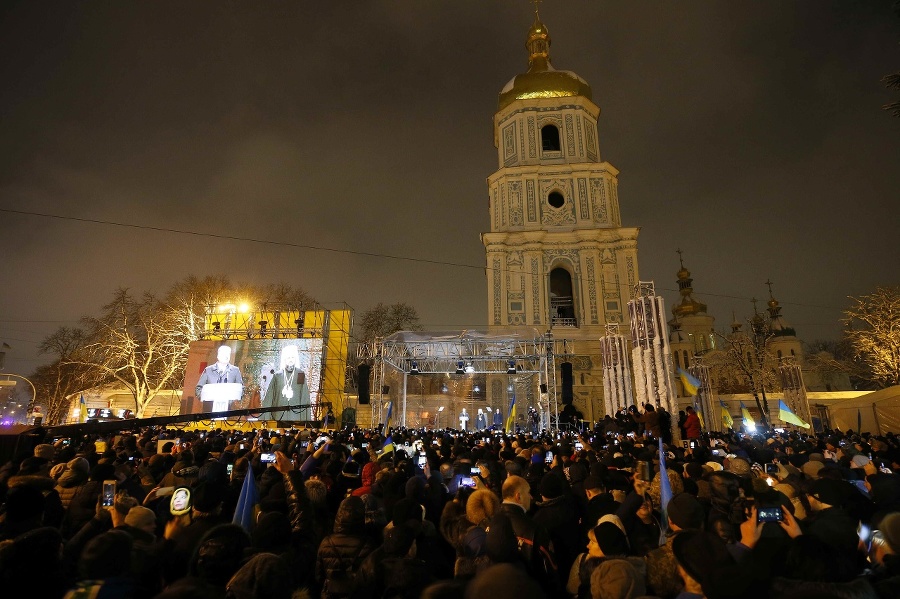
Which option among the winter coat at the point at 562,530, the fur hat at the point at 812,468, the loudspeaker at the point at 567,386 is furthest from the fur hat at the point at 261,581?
the loudspeaker at the point at 567,386

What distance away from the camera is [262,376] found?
30.7 meters

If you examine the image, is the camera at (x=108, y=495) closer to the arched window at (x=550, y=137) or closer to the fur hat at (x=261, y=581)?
the fur hat at (x=261, y=581)

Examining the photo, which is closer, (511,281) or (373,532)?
(373,532)

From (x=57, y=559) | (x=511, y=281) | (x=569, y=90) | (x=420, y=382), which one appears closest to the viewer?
(x=57, y=559)

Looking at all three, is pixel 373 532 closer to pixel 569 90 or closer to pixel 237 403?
pixel 237 403

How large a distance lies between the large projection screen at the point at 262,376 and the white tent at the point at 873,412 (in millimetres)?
28852

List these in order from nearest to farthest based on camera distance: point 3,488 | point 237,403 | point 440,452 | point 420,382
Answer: point 3,488 → point 440,452 → point 237,403 → point 420,382

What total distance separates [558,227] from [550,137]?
9.85 metres

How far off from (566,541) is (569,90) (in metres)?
43.7

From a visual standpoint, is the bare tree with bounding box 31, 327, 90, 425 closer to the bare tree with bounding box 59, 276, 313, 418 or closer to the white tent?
the bare tree with bounding box 59, 276, 313, 418

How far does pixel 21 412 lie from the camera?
48781 millimetres

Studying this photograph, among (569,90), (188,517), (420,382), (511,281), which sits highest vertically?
(569,90)

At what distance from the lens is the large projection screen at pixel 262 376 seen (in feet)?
97.8

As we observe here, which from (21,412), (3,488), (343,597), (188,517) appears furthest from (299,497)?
(21,412)
